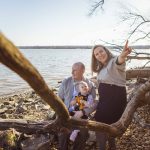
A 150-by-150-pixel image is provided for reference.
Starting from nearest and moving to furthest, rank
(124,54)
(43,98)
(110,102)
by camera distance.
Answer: (43,98)
(124,54)
(110,102)

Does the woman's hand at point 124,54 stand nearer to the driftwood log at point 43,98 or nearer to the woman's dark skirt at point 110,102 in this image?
the woman's dark skirt at point 110,102

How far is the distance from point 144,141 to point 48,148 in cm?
186

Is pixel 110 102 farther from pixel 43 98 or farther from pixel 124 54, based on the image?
pixel 43 98

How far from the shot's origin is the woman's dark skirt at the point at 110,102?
4.68 meters

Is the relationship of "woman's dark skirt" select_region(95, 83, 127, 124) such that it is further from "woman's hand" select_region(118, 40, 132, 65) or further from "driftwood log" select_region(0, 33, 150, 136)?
"woman's hand" select_region(118, 40, 132, 65)

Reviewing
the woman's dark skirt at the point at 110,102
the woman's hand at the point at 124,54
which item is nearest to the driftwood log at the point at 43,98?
the woman's dark skirt at the point at 110,102

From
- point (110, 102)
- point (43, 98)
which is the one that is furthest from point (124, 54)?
point (43, 98)

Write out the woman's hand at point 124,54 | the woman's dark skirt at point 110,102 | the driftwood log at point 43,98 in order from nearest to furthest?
the driftwood log at point 43,98, the woman's hand at point 124,54, the woman's dark skirt at point 110,102

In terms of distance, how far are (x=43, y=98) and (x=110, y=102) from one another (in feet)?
7.89

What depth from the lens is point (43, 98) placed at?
2.42 meters

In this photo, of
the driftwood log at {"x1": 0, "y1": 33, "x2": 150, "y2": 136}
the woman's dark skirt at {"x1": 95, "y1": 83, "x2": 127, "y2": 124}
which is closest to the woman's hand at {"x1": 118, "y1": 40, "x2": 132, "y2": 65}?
the woman's dark skirt at {"x1": 95, "y1": 83, "x2": 127, "y2": 124}

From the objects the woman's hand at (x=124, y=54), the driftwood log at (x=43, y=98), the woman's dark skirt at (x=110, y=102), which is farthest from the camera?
the woman's dark skirt at (x=110, y=102)

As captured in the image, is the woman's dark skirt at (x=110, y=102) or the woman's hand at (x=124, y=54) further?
the woman's dark skirt at (x=110, y=102)

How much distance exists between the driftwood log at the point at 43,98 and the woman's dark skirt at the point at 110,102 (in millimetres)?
162
